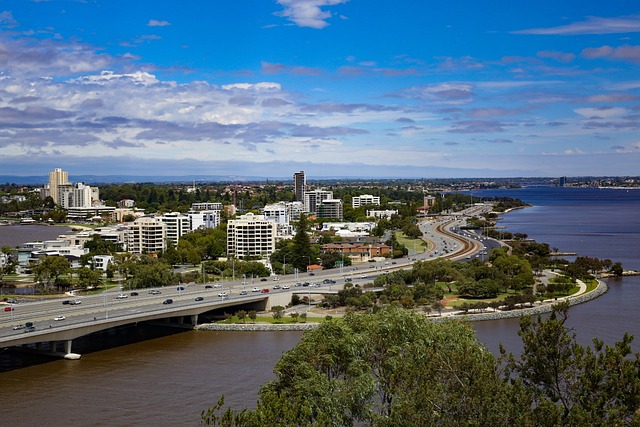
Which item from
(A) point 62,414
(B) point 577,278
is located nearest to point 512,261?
(B) point 577,278

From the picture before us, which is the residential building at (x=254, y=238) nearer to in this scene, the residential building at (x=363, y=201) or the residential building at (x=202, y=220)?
the residential building at (x=202, y=220)

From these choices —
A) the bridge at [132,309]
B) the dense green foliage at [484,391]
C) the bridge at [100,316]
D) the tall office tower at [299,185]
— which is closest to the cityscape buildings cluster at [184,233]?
the bridge at [132,309]

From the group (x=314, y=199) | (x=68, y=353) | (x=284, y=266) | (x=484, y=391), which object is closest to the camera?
(x=484, y=391)

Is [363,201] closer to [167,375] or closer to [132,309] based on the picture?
[132,309]

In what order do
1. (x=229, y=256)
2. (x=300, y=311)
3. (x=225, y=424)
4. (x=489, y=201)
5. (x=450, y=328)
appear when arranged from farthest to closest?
(x=489, y=201) < (x=229, y=256) < (x=300, y=311) < (x=450, y=328) < (x=225, y=424)

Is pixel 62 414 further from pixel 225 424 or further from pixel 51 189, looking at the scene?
pixel 51 189

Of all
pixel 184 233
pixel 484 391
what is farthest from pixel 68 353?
pixel 184 233

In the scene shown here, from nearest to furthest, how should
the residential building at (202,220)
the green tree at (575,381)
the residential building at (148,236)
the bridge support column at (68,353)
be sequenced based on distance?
1. the green tree at (575,381)
2. the bridge support column at (68,353)
3. the residential building at (148,236)
4. the residential building at (202,220)

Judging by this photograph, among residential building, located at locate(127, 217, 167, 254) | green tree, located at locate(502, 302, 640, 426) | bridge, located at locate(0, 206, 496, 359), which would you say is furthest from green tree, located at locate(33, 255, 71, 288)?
green tree, located at locate(502, 302, 640, 426)

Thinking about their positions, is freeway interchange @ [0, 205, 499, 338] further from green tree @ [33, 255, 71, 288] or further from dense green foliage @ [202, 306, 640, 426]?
dense green foliage @ [202, 306, 640, 426]
